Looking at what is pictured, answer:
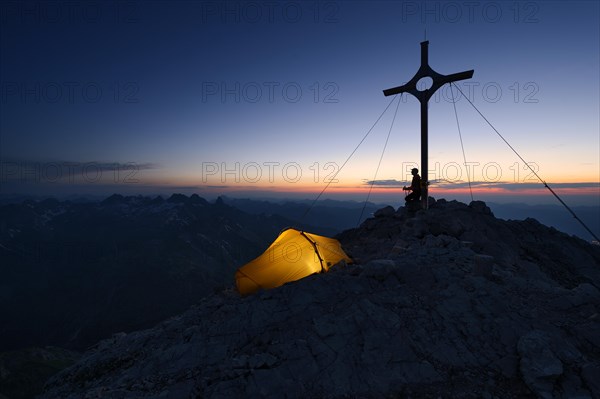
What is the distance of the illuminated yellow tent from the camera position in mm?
13930

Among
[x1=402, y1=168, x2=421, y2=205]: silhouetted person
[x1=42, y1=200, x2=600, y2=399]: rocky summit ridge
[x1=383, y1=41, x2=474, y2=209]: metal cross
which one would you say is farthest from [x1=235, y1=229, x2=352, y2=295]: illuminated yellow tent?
[x1=383, y1=41, x2=474, y2=209]: metal cross

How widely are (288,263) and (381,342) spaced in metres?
6.30

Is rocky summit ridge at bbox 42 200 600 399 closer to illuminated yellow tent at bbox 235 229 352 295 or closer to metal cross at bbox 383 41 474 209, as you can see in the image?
illuminated yellow tent at bbox 235 229 352 295

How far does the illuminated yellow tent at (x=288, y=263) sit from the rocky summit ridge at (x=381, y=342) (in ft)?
3.05

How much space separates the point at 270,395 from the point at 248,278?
6436 mm

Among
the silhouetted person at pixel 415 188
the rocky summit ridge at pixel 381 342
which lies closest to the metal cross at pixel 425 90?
the silhouetted person at pixel 415 188

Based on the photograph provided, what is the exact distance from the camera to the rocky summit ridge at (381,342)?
26.8 ft

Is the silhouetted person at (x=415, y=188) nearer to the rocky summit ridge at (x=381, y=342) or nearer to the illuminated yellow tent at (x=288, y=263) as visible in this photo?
the rocky summit ridge at (x=381, y=342)

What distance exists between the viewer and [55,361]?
134750mm

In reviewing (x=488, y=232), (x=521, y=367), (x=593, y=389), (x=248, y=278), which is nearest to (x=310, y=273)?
(x=248, y=278)

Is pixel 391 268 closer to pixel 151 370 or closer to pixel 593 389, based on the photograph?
pixel 593 389

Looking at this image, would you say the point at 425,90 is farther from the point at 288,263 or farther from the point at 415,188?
the point at 288,263

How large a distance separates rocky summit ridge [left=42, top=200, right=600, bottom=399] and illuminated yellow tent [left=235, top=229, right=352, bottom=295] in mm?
931

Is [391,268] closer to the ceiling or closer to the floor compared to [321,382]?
closer to the ceiling
